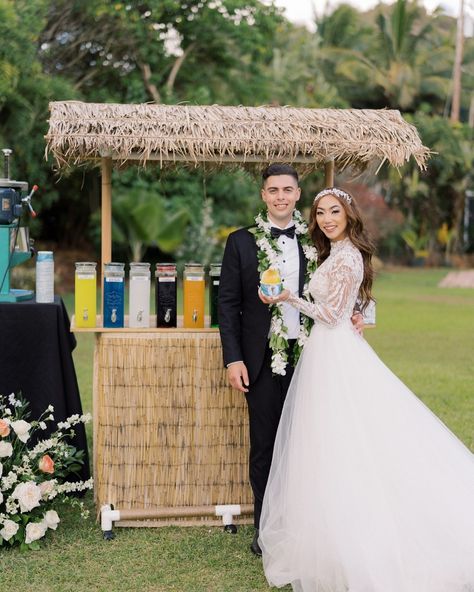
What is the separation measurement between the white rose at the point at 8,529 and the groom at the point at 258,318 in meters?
1.12

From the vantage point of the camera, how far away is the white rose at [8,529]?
3.92 meters

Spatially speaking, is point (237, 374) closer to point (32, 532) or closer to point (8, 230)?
point (32, 532)

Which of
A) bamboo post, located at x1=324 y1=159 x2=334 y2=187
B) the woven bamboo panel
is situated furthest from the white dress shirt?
bamboo post, located at x1=324 y1=159 x2=334 y2=187

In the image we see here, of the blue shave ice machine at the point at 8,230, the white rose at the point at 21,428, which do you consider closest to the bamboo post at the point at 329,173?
the blue shave ice machine at the point at 8,230

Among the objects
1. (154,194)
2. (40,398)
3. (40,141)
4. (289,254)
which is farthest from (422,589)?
(154,194)

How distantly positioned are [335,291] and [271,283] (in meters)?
0.31

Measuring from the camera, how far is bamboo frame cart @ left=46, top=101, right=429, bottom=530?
421 centimetres

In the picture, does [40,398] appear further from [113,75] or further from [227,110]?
[113,75]

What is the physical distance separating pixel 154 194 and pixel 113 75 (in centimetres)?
258

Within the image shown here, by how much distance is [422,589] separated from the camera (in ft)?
10.9

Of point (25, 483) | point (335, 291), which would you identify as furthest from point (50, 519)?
point (335, 291)

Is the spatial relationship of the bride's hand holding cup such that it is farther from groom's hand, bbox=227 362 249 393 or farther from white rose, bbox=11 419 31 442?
white rose, bbox=11 419 31 442

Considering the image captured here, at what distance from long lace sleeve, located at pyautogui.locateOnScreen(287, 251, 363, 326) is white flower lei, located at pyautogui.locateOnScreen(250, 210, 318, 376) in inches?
6.5

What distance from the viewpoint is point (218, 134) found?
4172 mm
